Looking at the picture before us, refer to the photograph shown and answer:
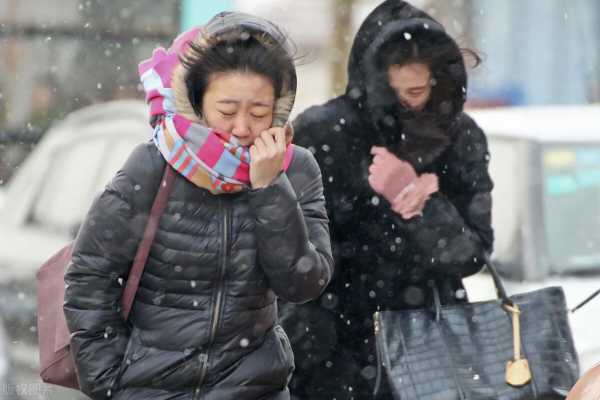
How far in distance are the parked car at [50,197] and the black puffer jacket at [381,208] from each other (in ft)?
9.13

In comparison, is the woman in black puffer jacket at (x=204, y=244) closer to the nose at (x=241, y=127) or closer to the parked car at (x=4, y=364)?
the nose at (x=241, y=127)

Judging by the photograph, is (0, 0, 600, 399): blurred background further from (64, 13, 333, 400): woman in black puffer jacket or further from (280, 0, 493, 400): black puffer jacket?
(64, 13, 333, 400): woman in black puffer jacket

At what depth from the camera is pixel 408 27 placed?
12.7ft

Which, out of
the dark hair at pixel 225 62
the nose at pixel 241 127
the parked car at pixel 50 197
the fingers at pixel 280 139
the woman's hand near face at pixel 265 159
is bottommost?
the parked car at pixel 50 197

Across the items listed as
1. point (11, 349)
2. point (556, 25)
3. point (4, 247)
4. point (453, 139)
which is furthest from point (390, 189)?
point (556, 25)

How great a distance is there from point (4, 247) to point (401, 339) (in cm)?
389

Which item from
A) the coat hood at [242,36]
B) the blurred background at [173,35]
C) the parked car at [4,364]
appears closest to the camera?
the coat hood at [242,36]

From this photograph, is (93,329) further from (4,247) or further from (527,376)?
(4,247)

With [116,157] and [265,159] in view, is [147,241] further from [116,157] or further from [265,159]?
[116,157]

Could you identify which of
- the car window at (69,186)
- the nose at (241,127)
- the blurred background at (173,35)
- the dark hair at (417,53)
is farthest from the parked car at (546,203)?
the blurred background at (173,35)

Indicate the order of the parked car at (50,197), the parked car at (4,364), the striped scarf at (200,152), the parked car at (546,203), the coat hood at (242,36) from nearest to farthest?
the striped scarf at (200,152)
the coat hood at (242,36)
the parked car at (546,203)
the parked car at (4,364)
the parked car at (50,197)

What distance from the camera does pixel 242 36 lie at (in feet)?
10.4

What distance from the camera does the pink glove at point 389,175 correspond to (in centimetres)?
384

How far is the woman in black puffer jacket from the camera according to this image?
10.0 feet
